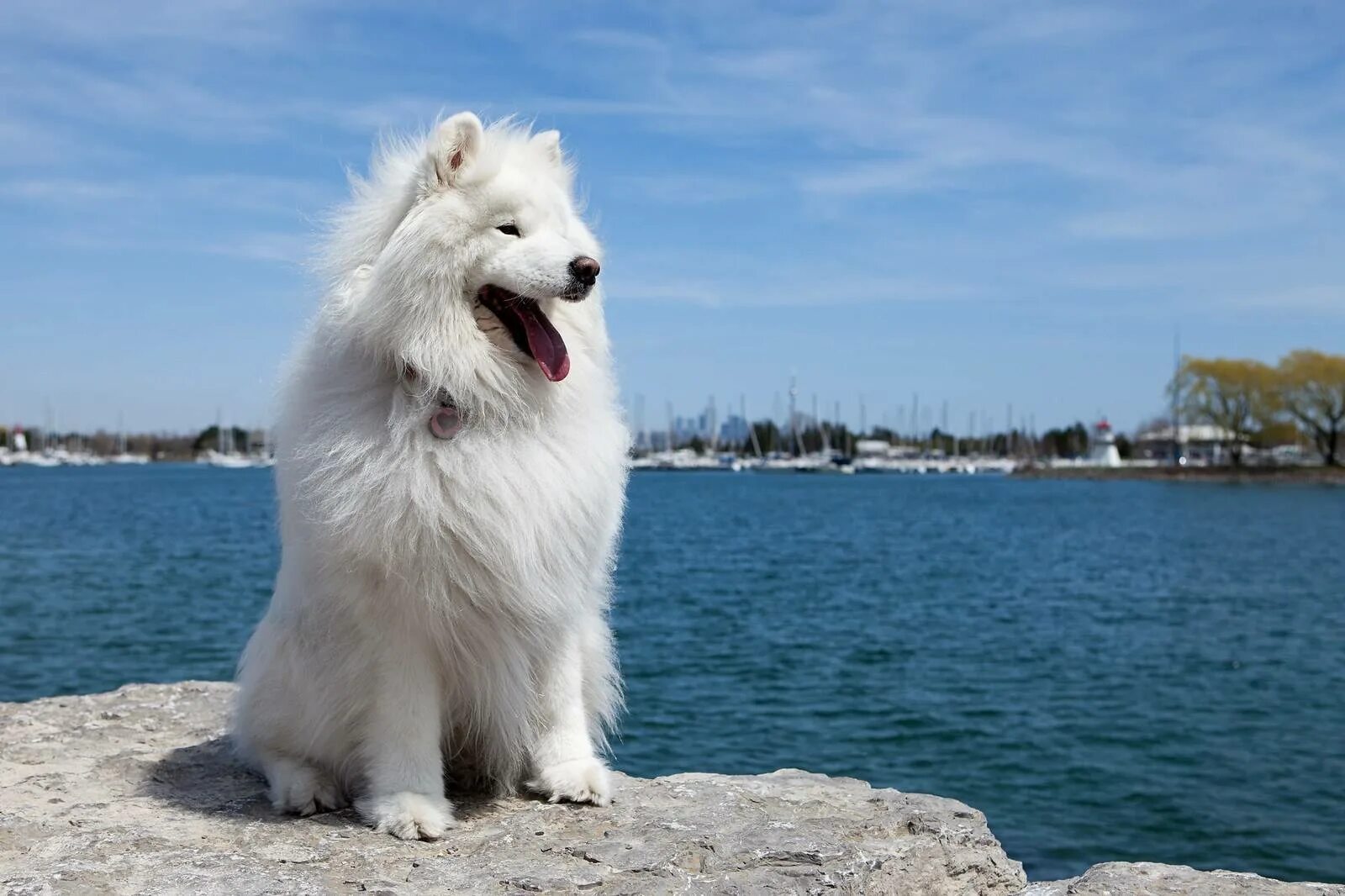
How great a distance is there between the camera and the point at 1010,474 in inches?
5571

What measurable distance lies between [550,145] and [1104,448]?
138295 mm

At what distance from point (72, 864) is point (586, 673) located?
1856mm

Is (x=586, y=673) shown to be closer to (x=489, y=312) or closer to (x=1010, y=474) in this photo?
(x=489, y=312)

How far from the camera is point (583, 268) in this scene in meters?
3.57

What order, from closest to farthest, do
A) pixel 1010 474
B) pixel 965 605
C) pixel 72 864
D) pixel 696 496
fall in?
pixel 72 864 < pixel 965 605 < pixel 696 496 < pixel 1010 474

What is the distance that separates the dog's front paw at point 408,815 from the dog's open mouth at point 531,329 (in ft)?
4.84

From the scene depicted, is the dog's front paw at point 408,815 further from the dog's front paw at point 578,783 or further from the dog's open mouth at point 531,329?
the dog's open mouth at point 531,329

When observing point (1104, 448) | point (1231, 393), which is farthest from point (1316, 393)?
point (1104, 448)

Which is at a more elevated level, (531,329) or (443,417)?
(531,329)

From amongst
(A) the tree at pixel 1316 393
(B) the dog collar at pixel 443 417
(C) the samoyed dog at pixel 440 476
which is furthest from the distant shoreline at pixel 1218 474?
(B) the dog collar at pixel 443 417

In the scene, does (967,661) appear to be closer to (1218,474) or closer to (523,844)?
(523,844)

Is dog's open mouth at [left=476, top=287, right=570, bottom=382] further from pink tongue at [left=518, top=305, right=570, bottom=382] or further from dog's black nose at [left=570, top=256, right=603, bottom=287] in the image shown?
dog's black nose at [left=570, top=256, right=603, bottom=287]

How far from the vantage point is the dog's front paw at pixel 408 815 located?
3.79 meters

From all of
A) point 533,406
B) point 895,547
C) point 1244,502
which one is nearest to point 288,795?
point 533,406
